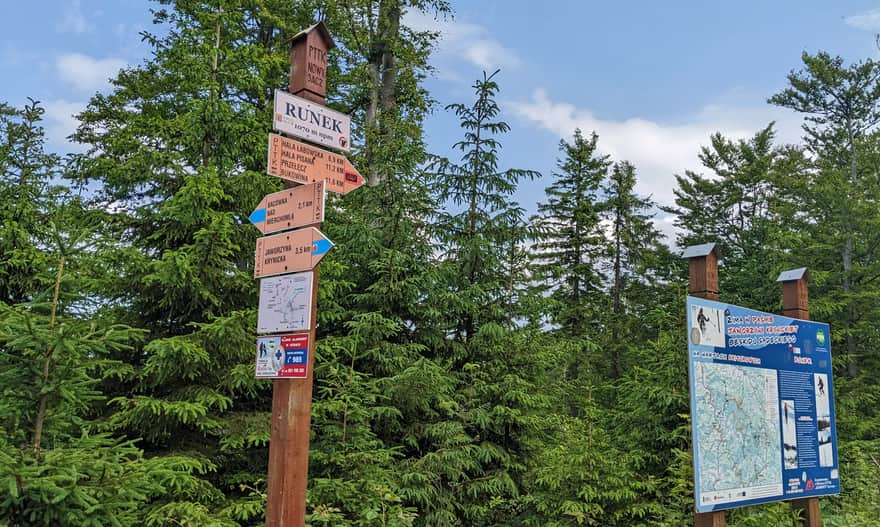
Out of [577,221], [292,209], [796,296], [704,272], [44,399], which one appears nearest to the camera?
[44,399]

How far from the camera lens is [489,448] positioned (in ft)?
28.4

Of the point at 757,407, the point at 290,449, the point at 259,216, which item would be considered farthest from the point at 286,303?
the point at 757,407

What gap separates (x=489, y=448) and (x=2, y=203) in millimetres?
7624

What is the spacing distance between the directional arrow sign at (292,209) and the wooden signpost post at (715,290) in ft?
12.2

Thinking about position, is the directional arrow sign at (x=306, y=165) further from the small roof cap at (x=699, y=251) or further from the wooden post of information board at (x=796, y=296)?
the wooden post of information board at (x=796, y=296)

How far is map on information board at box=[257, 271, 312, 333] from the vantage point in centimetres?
388

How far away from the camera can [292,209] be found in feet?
13.9

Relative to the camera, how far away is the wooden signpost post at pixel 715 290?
5270 millimetres

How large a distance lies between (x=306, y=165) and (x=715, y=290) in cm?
406

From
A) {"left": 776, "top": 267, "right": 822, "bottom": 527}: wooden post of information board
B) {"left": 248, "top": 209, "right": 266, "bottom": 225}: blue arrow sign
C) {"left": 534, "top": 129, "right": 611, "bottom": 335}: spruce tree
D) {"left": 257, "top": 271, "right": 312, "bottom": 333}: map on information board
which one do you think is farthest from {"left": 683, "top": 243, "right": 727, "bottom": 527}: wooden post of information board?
{"left": 534, "top": 129, "right": 611, "bottom": 335}: spruce tree

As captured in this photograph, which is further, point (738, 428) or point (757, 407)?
point (757, 407)

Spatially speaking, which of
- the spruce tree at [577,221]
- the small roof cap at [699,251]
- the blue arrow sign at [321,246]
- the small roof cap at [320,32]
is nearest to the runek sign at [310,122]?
the small roof cap at [320,32]

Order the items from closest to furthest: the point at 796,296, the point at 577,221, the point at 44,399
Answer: the point at 44,399
the point at 796,296
the point at 577,221

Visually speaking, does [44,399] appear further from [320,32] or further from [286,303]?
[320,32]
